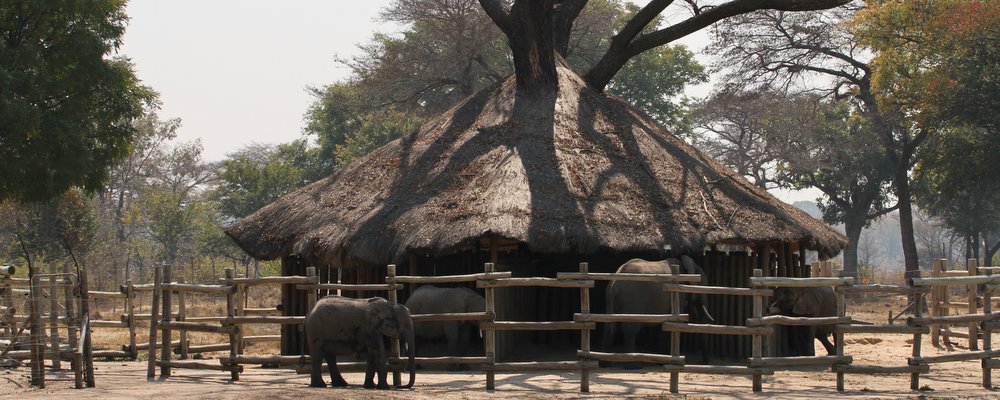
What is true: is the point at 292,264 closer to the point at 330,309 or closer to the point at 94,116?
the point at 94,116

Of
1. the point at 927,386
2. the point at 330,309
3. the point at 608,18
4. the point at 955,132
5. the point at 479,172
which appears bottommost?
the point at 927,386

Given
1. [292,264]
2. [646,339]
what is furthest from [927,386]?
[292,264]

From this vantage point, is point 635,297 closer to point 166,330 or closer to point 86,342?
point 166,330

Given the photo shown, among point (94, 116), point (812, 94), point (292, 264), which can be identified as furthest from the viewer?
point (812, 94)

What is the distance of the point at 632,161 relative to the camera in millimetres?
18547

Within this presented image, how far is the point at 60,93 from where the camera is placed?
19.7 meters

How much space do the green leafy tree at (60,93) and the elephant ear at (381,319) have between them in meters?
7.86

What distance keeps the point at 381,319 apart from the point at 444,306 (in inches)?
91.8

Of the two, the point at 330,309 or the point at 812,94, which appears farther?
the point at 812,94

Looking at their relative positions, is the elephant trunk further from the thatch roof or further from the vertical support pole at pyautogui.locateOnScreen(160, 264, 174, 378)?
the vertical support pole at pyautogui.locateOnScreen(160, 264, 174, 378)

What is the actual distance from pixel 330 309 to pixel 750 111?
33822mm

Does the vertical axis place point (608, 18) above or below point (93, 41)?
above

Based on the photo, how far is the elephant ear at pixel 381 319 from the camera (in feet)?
42.8

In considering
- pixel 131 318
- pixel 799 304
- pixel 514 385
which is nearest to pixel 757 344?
pixel 514 385
